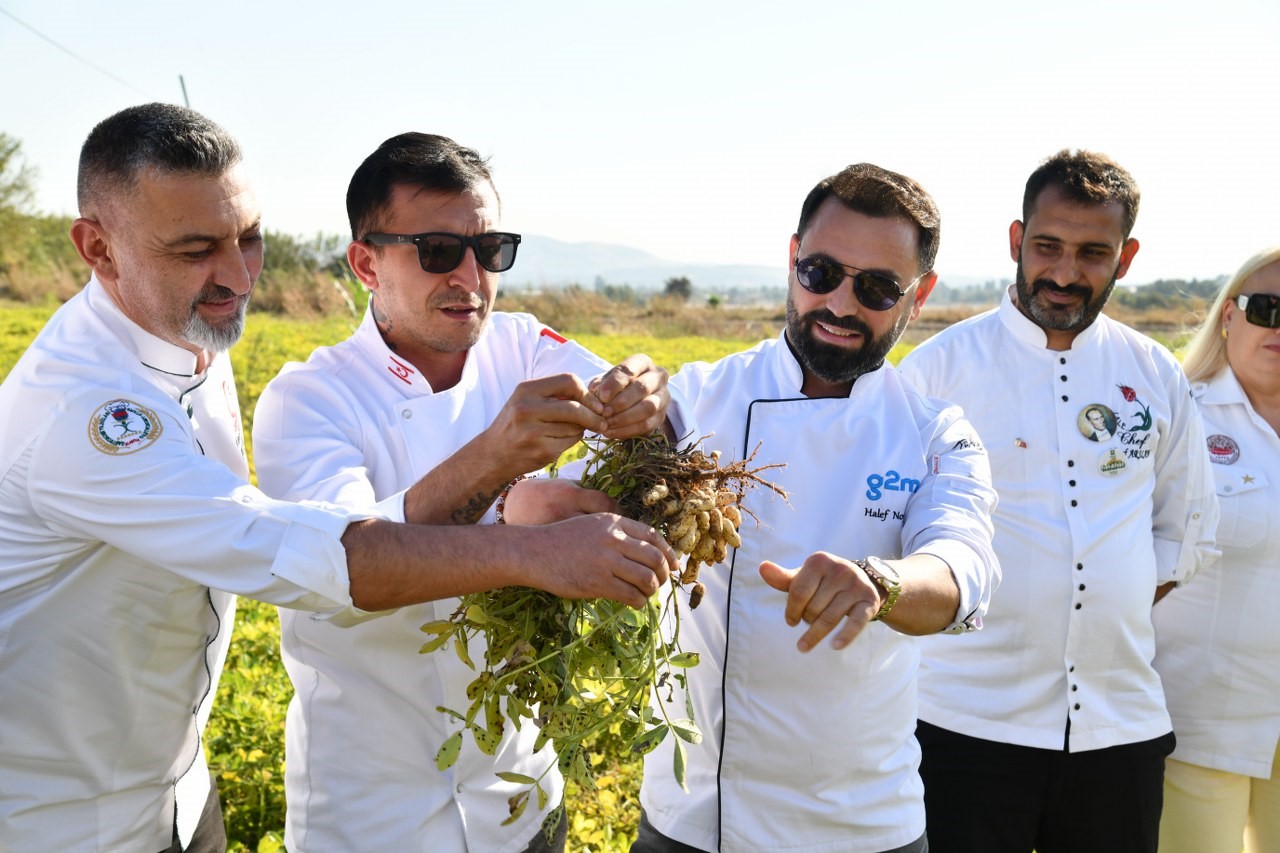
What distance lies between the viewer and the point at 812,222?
2975mm

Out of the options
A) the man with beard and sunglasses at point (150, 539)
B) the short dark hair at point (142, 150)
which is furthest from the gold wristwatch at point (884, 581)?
the short dark hair at point (142, 150)

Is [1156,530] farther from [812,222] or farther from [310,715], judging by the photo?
[310,715]

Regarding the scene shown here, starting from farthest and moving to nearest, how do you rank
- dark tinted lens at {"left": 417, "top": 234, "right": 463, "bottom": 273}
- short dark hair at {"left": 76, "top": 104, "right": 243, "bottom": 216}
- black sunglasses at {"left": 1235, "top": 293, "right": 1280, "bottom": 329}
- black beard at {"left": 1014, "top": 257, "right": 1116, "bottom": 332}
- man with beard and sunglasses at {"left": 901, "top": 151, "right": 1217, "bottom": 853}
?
black sunglasses at {"left": 1235, "top": 293, "right": 1280, "bottom": 329} → black beard at {"left": 1014, "top": 257, "right": 1116, "bottom": 332} → man with beard and sunglasses at {"left": 901, "top": 151, "right": 1217, "bottom": 853} → dark tinted lens at {"left": 417, "top": 234, "right": 463, "bottom": 273} → short dark hair at {"left": 76, "top": 104, "right": 243, "bottom": 216}

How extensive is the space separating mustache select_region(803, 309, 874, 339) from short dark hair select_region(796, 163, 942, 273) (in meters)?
0.25

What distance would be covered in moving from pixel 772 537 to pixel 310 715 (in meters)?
1.26

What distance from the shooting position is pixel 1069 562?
370 cm

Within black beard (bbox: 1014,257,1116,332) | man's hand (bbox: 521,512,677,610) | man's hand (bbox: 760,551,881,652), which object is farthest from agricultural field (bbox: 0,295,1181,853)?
black beard (bbox: 1014,257,1116,332)

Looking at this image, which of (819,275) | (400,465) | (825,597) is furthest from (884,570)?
(400,465)

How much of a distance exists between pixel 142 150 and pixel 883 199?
1842 mm

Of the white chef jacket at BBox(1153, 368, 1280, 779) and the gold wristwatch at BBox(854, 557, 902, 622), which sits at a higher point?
the gold wristwatch at BBox(854, 557, 902, 622)

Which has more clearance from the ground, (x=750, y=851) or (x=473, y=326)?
(x=473, y=326)

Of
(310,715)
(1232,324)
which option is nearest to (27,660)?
(310,715)

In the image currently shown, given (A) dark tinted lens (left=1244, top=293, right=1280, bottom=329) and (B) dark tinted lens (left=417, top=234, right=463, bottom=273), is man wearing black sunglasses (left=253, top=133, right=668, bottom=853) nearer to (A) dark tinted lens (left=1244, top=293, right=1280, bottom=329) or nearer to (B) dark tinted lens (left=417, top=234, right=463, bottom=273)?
(B) dark tinted lens (left=417, top=234, right=463, bottom=273)

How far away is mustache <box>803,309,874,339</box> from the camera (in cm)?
290
